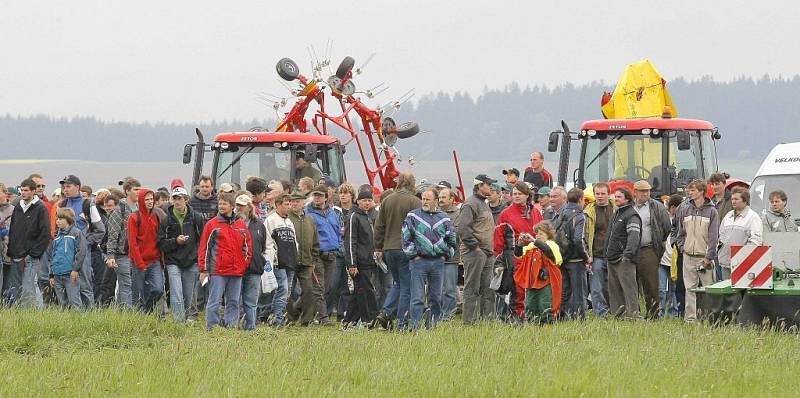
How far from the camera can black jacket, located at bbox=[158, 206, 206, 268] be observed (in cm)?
1706

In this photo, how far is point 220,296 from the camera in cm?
1609

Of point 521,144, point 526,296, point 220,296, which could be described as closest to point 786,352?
point 526,296

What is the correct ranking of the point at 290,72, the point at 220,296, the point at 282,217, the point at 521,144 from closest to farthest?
the point at 220,296, the point at 282,217, the point at 290,72, the point at 521,144

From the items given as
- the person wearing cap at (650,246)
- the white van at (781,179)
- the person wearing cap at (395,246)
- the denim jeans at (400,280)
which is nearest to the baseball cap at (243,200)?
the person wearing cap at (395,246)

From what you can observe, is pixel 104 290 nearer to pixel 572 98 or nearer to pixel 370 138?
pixel 370 138

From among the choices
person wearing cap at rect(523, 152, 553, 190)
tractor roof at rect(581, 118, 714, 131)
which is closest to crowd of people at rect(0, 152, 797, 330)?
person wearing cap at rect(523, 152, 553, 190)

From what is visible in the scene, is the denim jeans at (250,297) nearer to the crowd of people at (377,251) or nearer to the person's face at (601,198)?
the crowd of people at (377,251)

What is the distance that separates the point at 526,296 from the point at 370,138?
1378cm

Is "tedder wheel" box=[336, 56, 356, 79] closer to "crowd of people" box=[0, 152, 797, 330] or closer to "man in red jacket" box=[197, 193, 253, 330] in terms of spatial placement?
"crowd of people" box=[0, 152, 797, 330]

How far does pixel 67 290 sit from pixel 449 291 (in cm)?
467

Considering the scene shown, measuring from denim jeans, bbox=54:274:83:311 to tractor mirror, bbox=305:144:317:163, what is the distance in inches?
305

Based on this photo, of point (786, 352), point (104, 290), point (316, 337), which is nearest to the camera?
point (786, 352)

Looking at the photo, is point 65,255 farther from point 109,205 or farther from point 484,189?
point 484,189

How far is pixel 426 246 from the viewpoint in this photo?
15.9 m
